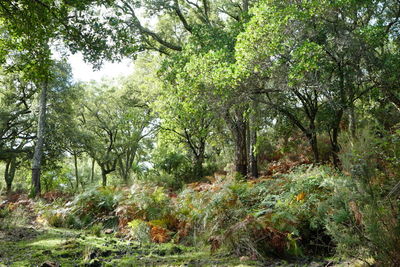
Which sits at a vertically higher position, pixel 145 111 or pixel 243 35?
pixel 145 111

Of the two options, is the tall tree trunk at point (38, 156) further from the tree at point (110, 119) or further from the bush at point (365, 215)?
the bush at point (365, 215)

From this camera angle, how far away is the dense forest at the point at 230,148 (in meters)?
3.96

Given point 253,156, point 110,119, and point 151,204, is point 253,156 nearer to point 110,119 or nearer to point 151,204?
point 151,204

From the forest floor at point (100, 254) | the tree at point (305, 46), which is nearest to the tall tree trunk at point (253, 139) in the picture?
the tree at point (305, 46)

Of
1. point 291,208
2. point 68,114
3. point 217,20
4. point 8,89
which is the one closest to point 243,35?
point 291,208

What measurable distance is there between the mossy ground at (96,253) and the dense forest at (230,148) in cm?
3

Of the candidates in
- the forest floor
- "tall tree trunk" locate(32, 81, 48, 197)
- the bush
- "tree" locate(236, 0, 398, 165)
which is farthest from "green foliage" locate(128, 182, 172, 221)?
"tall tree trunk" locate(32, 81, 48, 197)

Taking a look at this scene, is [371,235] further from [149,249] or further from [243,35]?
[243,35]

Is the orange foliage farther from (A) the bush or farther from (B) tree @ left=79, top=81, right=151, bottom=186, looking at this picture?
(B) tree @ left=79, top=81, right=151, bottom=186

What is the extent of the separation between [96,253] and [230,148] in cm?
1604

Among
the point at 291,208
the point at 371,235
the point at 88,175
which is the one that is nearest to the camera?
the point at 371,235

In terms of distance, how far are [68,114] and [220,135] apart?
10.1 meters

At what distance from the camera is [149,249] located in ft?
16.4

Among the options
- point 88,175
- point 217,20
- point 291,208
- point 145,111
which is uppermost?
point 217,20
